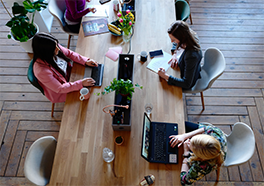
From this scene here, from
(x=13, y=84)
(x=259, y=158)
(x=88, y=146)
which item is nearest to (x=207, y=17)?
(x=259, y=158)

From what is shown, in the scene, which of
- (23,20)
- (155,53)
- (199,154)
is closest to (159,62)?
(155,53)

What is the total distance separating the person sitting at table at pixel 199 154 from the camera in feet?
4.76

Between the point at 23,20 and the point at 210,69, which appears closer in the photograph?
the point at 210,69

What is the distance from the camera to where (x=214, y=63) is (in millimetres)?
2285

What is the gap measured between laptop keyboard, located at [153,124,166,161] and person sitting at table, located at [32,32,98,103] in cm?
89

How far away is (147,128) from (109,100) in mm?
534

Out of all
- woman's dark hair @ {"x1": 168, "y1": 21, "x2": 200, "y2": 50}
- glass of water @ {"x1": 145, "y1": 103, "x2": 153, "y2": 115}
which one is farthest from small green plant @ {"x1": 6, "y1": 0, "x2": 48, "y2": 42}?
glass of water @ {"x1": 145, "y1": 103, "x2": 153, "y2": 115}

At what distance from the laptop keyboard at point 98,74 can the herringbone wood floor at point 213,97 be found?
3.72 feet

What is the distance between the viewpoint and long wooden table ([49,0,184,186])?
5.19ft

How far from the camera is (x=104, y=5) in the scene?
8.73 ft

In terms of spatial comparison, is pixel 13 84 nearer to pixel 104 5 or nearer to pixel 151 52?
pixel 104 5

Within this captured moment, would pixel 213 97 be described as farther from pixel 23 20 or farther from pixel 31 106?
pixel 23 20

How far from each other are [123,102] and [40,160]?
96cm

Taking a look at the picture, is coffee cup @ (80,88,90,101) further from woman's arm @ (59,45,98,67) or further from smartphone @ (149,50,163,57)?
smartphone @ (149,50,163,57)
